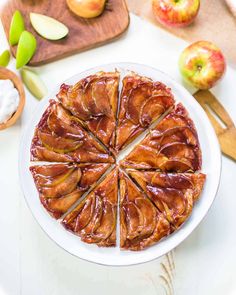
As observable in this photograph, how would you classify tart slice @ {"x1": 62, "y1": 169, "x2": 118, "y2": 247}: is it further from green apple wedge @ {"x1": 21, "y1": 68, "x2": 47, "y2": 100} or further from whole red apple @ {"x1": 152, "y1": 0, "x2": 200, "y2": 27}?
whole red apple @ {"x1": 152, "y1": 0, "x2": 200, "y2": 27}

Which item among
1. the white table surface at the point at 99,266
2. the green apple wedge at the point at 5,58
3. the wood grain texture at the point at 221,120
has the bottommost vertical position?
the white table surface at the point at 99,266

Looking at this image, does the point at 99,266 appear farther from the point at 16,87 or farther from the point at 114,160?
the point at 16,87

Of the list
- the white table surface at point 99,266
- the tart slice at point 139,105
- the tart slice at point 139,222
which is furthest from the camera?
the white table surface at point 99,266

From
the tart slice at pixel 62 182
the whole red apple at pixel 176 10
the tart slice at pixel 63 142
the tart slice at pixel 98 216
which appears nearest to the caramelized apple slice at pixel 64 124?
the tart slice at pixel 63 142

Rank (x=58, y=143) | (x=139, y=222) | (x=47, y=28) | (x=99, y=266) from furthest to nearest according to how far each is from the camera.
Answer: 1. (x=47, y=28)
2. (x=99, y=266)
3. (x=58, y=143)
4. (x=139, y=222)

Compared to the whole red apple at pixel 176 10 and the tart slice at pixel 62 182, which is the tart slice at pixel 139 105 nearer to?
the tart slice at pixel 62 182

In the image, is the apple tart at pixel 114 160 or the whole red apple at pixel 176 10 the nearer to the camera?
the apple tart at pixel 114 160

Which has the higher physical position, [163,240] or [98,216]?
[98,216]

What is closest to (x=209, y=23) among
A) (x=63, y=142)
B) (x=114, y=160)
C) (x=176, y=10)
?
(x=176, y=10)
